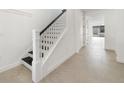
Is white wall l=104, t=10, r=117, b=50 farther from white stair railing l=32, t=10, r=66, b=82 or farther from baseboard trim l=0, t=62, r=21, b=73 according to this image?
baseboard trim l=0, t=62, r=21, b=73

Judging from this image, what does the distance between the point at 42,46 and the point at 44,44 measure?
0.10 metres

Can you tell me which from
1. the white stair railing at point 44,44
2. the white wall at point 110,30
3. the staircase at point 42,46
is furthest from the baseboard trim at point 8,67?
the white wall at point 110,30

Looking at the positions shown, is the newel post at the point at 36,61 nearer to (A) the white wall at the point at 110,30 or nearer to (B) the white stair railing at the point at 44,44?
(B) the white stair railing at the point at 44,44

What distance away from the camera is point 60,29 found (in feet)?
10.3

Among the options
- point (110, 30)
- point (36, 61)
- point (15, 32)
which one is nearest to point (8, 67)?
point (15, 32)

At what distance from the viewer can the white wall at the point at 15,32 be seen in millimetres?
2344

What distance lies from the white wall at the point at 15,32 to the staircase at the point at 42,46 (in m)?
0.32

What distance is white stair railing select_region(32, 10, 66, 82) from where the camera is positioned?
185 cm

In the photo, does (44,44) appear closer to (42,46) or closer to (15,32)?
(42,46)

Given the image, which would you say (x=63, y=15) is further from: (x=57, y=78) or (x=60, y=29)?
(x=57, y=78)
